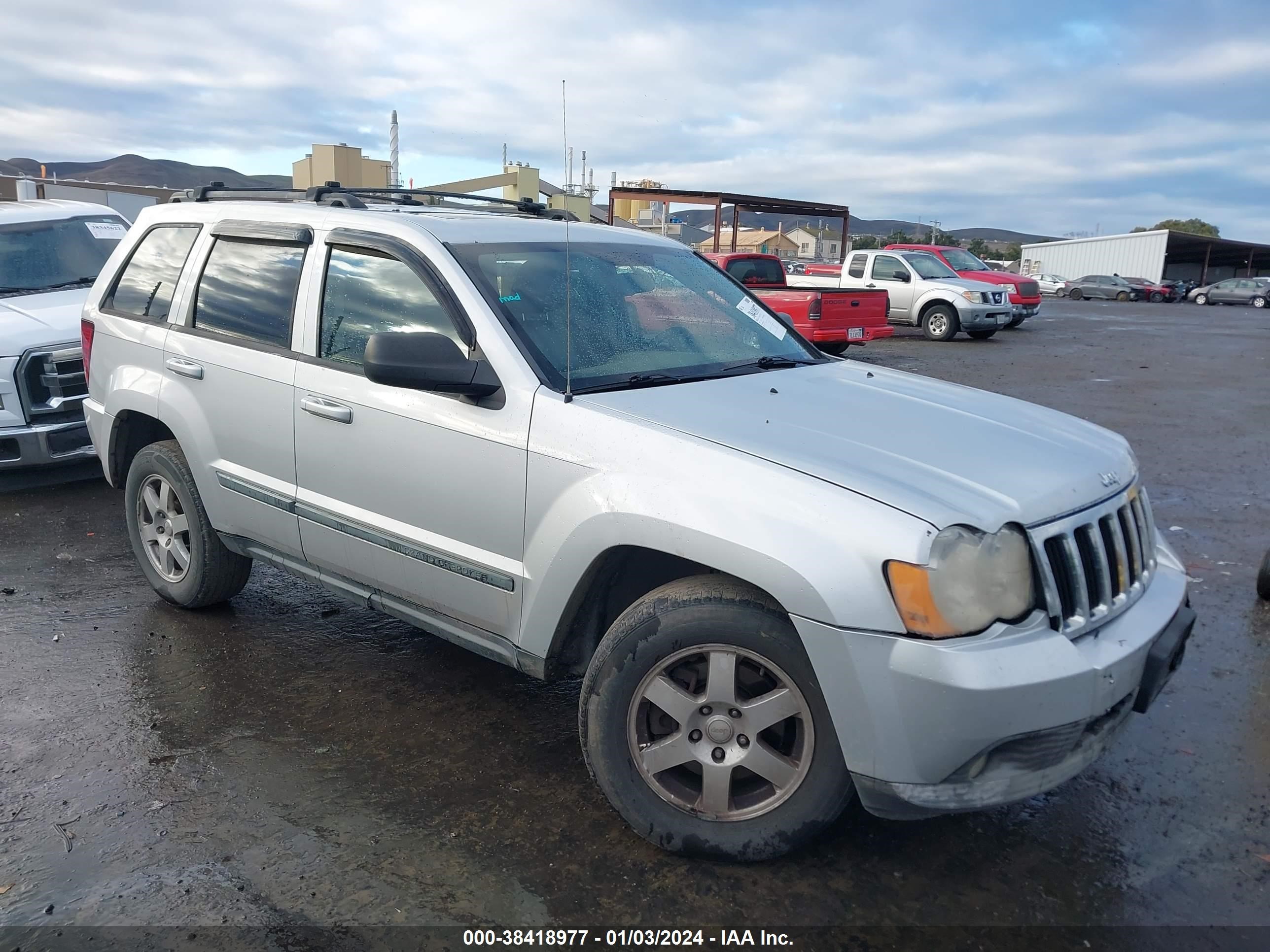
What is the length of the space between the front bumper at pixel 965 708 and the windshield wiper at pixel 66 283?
7223mm

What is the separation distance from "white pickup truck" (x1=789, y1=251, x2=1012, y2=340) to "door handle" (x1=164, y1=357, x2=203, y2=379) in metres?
17.3

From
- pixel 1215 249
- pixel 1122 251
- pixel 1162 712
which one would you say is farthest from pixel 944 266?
pixel 1215 249

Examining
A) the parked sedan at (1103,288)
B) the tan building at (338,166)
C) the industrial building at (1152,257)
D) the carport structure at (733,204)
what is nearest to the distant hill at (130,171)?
the tan building at (338,166)

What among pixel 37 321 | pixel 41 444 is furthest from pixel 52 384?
pixel 37 321

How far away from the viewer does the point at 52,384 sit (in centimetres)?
668

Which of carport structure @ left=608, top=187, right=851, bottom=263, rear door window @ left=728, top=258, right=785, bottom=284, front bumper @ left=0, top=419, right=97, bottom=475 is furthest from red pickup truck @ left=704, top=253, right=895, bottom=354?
front bumper @ left=0, top=419, right=97, bottom=475

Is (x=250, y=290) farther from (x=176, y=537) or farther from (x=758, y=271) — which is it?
(x=758, y=271)

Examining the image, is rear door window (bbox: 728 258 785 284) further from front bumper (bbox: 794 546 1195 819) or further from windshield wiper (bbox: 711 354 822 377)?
front bumper (bbox: 794 546 1195 819)

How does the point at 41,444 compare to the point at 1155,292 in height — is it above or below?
below

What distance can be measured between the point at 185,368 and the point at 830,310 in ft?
37.4

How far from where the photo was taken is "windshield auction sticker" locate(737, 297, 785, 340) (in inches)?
165

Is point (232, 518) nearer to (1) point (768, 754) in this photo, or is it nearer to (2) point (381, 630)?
(2) point (381, 630)

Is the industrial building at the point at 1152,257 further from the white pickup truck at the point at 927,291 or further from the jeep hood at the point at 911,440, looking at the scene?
the jeep hood at the point at 911,440

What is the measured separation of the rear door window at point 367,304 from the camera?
3.52m
